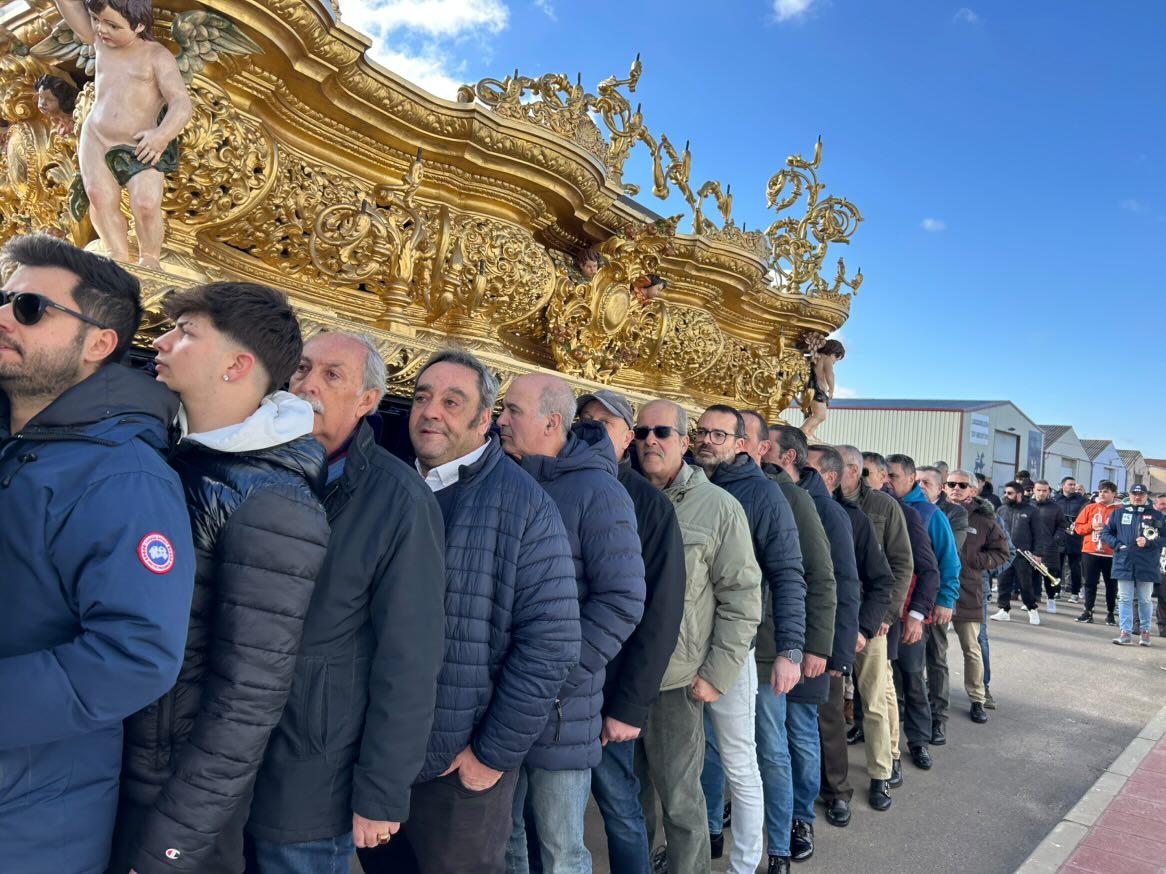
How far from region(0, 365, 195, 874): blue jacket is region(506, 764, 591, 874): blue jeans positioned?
3.70 ft

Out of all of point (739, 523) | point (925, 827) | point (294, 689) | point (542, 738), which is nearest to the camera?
point (294, 689)

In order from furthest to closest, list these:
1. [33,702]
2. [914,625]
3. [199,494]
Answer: [914,625] → [199,494] → [33,702]

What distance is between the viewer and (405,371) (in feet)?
12.8

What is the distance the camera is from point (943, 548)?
491cm

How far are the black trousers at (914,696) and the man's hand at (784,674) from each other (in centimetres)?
196

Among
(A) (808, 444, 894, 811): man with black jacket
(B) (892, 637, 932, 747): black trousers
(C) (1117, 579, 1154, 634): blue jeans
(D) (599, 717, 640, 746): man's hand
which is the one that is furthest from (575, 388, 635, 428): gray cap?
(C) (1117, 579, 1154, 634): blue jeans

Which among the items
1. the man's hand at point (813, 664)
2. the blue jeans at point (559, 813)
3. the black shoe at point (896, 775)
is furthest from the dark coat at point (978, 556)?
the blue jeans at point (559, 813)

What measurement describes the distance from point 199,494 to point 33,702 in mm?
402

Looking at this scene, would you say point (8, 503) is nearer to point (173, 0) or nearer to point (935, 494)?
point (173, 0)

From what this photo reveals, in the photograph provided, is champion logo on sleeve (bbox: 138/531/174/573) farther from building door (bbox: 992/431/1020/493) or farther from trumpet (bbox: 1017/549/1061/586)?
building door (bbox: 992/431/1020/493)

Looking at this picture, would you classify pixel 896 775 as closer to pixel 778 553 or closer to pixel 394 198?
pixel 778 553

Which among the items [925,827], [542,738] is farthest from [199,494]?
[925,827]

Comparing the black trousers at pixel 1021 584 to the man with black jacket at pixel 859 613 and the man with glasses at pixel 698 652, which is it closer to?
the man with black jacket at pixel 859 613

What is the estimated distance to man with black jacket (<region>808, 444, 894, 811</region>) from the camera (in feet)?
12.2
